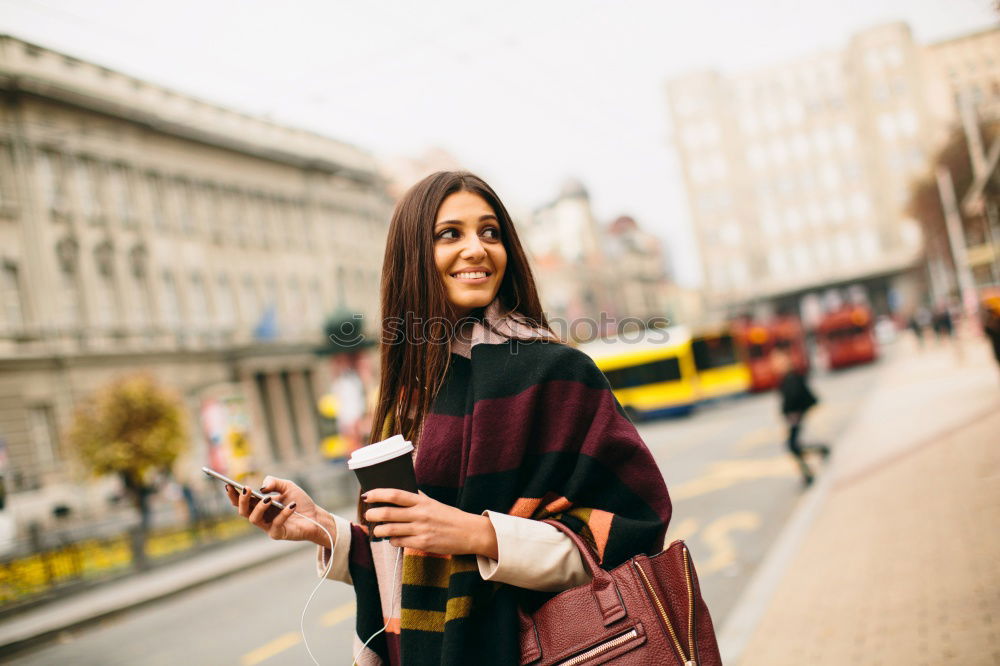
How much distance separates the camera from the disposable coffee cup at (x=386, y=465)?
1574 millimetres

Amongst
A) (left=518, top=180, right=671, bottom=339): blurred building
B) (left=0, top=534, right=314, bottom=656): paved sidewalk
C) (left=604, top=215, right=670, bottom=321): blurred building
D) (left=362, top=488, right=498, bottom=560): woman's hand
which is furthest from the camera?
(left=604, top=215, right=670, bottom=321): blurred building

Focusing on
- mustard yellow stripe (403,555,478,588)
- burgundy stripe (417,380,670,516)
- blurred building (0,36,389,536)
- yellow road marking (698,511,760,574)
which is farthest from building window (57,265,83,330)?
burgundy stripe (417,380,670,516)

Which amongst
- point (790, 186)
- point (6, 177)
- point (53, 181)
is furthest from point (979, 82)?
point (790, 186)

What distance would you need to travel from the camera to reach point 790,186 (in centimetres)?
6612

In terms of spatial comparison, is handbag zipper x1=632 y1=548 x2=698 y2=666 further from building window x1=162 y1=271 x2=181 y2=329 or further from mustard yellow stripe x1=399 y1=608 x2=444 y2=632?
building window x1=162 y1=271 x2=181 y2=329

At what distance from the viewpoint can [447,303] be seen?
6.58 feet

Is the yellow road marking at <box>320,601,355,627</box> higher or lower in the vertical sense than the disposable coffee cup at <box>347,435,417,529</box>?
lower

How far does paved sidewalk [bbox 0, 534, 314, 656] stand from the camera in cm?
965

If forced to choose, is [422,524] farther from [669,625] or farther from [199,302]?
[199,302]

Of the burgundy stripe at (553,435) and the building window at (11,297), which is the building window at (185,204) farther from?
the burgundy stripe at (553,435)

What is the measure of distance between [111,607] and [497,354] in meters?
10.6

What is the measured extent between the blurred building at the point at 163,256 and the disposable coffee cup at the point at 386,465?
13.1 m

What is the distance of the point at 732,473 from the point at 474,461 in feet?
40.7

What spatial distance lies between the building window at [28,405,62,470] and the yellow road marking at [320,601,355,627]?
17849 millimetres
